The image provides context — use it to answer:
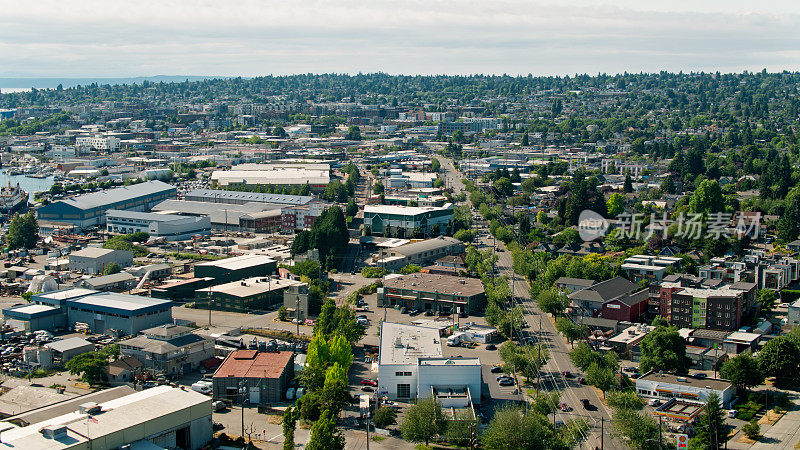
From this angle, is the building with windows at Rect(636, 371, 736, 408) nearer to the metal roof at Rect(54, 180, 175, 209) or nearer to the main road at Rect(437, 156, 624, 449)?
the main road at Rect(437, 156, 624, 449)

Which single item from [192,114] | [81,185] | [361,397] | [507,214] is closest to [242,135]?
[192,114]

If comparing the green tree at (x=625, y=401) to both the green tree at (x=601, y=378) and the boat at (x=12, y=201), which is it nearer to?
the green tree at (x=601, y=378)

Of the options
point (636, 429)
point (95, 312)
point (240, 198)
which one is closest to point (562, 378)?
point (636, 429)

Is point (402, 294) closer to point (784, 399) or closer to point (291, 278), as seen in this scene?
point (291, 278)

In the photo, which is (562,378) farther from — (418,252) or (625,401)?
(418,252)

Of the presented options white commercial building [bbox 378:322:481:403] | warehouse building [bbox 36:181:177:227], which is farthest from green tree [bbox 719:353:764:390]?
warehouse building [bbox 36:181:177:227]

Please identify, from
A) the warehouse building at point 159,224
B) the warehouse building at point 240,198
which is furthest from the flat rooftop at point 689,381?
the warehouse building at point 240,198
